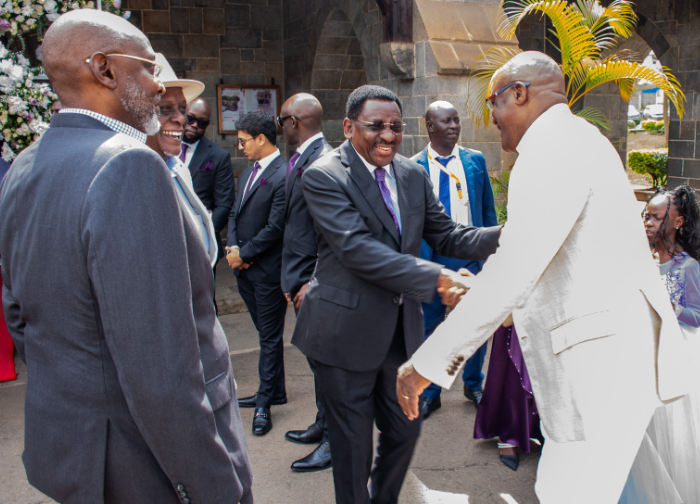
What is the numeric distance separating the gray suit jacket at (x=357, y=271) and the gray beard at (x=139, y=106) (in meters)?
1.12

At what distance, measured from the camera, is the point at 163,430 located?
4.41 ft

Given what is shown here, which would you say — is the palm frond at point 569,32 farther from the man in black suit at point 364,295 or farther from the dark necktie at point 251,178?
the man in black suit at point 364,295

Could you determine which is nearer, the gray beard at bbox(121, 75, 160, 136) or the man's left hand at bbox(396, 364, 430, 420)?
the gray beard at bbox(121, 75, 160, 136)

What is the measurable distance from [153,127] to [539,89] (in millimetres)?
1337

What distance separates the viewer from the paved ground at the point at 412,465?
3254 mm

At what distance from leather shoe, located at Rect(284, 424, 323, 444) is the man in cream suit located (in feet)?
6.63

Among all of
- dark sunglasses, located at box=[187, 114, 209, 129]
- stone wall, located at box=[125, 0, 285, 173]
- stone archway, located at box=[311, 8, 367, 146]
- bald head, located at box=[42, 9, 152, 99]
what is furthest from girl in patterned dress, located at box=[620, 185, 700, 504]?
stone wall, located at box=[125, 0, 285, 173]

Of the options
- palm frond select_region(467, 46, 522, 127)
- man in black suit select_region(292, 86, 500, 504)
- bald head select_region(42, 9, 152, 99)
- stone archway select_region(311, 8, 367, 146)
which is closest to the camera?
bald head select_region(42, 9, 152, 99)

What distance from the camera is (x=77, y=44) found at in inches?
55.3

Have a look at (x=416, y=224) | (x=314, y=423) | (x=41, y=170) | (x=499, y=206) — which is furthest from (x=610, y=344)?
(x=499, y=206)

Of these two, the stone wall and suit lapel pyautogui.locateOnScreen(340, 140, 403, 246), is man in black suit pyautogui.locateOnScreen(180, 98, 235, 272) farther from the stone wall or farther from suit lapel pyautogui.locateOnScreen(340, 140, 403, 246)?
the stone wall

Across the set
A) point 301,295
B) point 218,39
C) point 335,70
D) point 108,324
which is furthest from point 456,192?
point 218,39

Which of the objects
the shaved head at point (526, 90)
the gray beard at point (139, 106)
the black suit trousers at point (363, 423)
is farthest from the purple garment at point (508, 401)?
the gray beard at point (139, 106)

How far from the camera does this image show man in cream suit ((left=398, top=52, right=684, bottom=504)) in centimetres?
188
